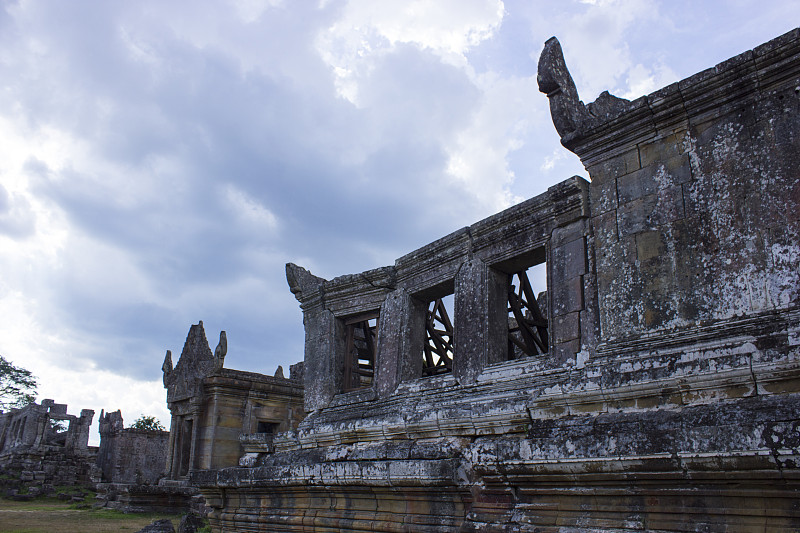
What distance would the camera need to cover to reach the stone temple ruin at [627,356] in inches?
139

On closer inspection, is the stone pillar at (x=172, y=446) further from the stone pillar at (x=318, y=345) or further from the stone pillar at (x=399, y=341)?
the stone pillar at (x=399, y=341)

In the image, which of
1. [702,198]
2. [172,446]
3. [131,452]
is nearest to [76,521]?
[172,446]

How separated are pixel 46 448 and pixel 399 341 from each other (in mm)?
34284

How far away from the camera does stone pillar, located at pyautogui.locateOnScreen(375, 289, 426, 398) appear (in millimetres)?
7898

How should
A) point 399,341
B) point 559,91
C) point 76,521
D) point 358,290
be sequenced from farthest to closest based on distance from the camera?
1. point 76,521
2. point 358,290
3. point 399,341
4. point 559,91

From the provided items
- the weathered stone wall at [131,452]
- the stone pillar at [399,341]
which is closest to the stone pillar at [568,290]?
the stone pillar at [399,341]

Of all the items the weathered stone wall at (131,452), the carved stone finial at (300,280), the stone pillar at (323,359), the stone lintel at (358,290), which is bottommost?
the weathered stone wall at (131,452)

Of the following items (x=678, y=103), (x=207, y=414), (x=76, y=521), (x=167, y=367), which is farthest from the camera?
(x=167, y=367)

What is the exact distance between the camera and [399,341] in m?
8.02

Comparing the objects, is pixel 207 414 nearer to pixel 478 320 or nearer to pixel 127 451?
pixel 478 320

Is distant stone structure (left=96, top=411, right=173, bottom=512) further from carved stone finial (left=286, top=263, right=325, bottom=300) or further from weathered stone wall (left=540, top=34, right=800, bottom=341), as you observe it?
weathered stone wall (left=540, top=34, right=800, bottom=341)

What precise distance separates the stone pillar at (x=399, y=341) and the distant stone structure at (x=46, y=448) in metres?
25.5

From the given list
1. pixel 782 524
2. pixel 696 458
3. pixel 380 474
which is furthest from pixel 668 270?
pixel 380 474

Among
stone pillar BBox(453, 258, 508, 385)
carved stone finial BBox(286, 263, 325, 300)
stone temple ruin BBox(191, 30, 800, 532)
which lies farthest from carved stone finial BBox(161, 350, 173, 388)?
stone pillar BBox(453, 258, 508, 385)
